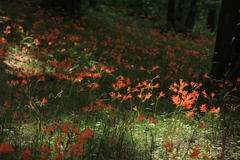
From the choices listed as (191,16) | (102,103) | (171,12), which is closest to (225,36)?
(102,103)

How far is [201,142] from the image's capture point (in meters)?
3.43

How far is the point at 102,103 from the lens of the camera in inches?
166

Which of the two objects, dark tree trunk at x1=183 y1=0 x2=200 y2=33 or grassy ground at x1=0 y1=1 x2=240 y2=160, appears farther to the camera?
dark tree trunk at x1=183 y1=0 x2=200 y2=33

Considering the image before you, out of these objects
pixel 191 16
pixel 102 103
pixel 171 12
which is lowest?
pixel 102 103

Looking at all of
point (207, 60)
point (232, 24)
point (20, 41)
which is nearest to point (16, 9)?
point (20, 41)

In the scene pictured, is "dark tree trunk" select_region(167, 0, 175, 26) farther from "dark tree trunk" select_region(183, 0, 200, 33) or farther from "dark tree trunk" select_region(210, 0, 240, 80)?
"dark tree trunk" select_region(210, 0, 240, 80)

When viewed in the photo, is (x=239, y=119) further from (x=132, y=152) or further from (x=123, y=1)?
(x=123, y=1)

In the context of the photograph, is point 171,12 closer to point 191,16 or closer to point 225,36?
point 191,16

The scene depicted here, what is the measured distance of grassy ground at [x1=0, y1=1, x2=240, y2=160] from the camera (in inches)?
113

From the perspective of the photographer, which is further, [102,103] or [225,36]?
[225,36]

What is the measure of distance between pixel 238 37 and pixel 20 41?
5.79 m

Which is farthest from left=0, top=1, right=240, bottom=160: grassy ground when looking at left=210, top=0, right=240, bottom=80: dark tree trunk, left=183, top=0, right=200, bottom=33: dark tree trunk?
left=183, top=0, right=200, bottom=33: dark tree trunk

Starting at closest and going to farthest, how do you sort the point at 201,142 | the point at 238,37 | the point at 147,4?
the point at 201,142
the point at 238,37
the point at 147,4

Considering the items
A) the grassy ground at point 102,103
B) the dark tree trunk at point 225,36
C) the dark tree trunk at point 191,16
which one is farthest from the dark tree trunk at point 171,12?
the dark tree trunk at point 225,36
